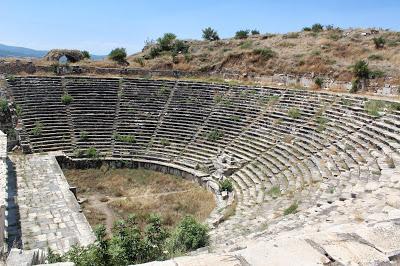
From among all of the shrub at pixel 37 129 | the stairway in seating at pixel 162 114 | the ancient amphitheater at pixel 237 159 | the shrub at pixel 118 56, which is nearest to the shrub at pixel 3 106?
the ancient amphitheater at pixel 237 159

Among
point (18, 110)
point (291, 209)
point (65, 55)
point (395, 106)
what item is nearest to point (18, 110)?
point (18, 110)

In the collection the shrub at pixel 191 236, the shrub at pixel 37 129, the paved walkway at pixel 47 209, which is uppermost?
the shrub at pixel 191 236

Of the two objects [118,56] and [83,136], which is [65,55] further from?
[83,136]

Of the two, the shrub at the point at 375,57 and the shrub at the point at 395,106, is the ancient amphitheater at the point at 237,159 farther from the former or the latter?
the shrub at the point at 375,57

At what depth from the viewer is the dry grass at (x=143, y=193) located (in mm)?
14078

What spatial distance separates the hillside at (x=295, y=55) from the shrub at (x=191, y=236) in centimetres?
1914

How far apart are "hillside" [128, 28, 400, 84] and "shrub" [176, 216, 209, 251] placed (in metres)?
19.1

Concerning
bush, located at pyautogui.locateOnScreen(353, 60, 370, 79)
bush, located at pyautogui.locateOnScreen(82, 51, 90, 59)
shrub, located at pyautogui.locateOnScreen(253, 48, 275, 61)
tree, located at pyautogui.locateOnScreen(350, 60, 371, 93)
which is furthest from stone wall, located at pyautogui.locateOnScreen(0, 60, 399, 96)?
bush, located at pyautogui.locateOnScreen(82, 51, 90, 59)

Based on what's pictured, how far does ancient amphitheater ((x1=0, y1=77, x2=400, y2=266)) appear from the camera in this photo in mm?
4457

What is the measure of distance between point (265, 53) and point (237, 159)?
14.4m

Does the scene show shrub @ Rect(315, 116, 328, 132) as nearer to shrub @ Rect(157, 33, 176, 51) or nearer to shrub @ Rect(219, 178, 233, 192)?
shrub @ Rect(219, 178, 233, 192)

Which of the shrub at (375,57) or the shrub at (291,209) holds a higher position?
the shrub at (375,57)

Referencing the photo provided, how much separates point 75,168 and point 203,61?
15.0 meters

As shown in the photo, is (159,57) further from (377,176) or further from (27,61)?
(377,176)
